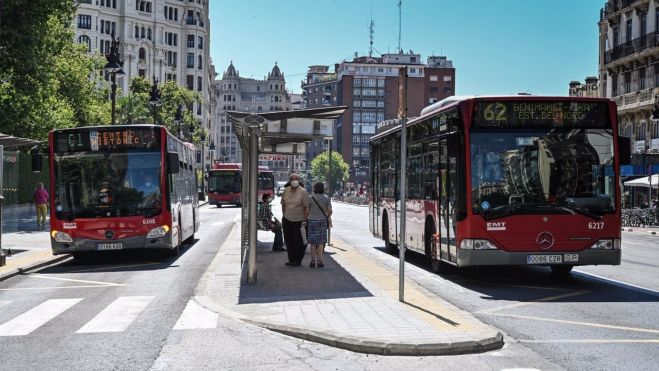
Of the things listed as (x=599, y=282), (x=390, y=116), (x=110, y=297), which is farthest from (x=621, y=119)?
(x=390, y=116)

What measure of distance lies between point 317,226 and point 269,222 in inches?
214

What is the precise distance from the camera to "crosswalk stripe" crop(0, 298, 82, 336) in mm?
9156

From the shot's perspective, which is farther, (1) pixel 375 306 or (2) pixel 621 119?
(2) pixel 621 119

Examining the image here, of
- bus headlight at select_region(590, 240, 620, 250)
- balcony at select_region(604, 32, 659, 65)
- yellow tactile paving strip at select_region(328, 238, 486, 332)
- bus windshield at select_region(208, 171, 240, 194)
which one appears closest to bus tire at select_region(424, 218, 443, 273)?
yellow tactile paving strip at select_region(328, 238, 486, 332)

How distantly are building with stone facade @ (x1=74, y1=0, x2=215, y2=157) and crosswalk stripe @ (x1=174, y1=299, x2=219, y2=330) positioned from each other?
314 feet

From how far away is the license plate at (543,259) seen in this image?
12.6 m

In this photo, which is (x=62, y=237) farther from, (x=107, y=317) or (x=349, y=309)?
(x=349, y=309)

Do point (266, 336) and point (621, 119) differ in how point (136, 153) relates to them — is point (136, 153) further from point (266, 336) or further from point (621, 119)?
point (621, 119)

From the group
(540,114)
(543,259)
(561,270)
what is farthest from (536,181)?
(561,270)

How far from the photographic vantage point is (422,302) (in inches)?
409

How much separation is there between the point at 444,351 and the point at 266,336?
1938 mm

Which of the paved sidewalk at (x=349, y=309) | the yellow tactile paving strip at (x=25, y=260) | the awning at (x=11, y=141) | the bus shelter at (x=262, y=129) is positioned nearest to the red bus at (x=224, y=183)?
the yellow tactile paving strip at (x=25, y=260)

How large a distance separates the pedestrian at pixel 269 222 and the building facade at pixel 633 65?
115ft

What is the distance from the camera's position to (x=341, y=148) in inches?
7313
